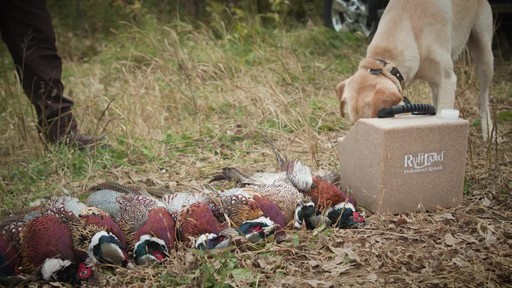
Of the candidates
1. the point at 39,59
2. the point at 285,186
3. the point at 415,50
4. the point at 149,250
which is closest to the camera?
the point at 149,250

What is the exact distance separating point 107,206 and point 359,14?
4835 mm

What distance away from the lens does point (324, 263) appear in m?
2.15

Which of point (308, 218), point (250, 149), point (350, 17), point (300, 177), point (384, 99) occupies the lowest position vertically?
point (250, 149)

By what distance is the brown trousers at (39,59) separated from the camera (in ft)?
11.6

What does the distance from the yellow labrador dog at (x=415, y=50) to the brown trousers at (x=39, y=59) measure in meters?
1.87

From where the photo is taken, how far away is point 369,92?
3.01 metres

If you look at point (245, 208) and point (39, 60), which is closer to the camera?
point (245, 208)

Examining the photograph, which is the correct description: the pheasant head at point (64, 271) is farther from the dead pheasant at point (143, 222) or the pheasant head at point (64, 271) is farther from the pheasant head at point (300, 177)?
the pheasant head at point (300, 177)

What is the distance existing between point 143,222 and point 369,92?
1431 millimetres

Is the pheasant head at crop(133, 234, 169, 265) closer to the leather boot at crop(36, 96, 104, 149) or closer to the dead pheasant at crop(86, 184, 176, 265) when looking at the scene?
the dead pheasant at crop(86, 184, 176, 265)

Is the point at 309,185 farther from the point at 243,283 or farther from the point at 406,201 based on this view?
the point at 243,283

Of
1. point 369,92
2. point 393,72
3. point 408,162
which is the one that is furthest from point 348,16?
point 408,162

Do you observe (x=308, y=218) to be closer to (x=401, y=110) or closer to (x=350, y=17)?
(x=401, y=110)

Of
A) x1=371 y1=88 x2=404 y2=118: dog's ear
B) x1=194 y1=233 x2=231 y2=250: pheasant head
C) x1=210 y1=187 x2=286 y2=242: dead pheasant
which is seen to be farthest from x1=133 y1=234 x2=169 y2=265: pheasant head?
x1=371 y1=88 x2=404 y2=118: dog's ear
